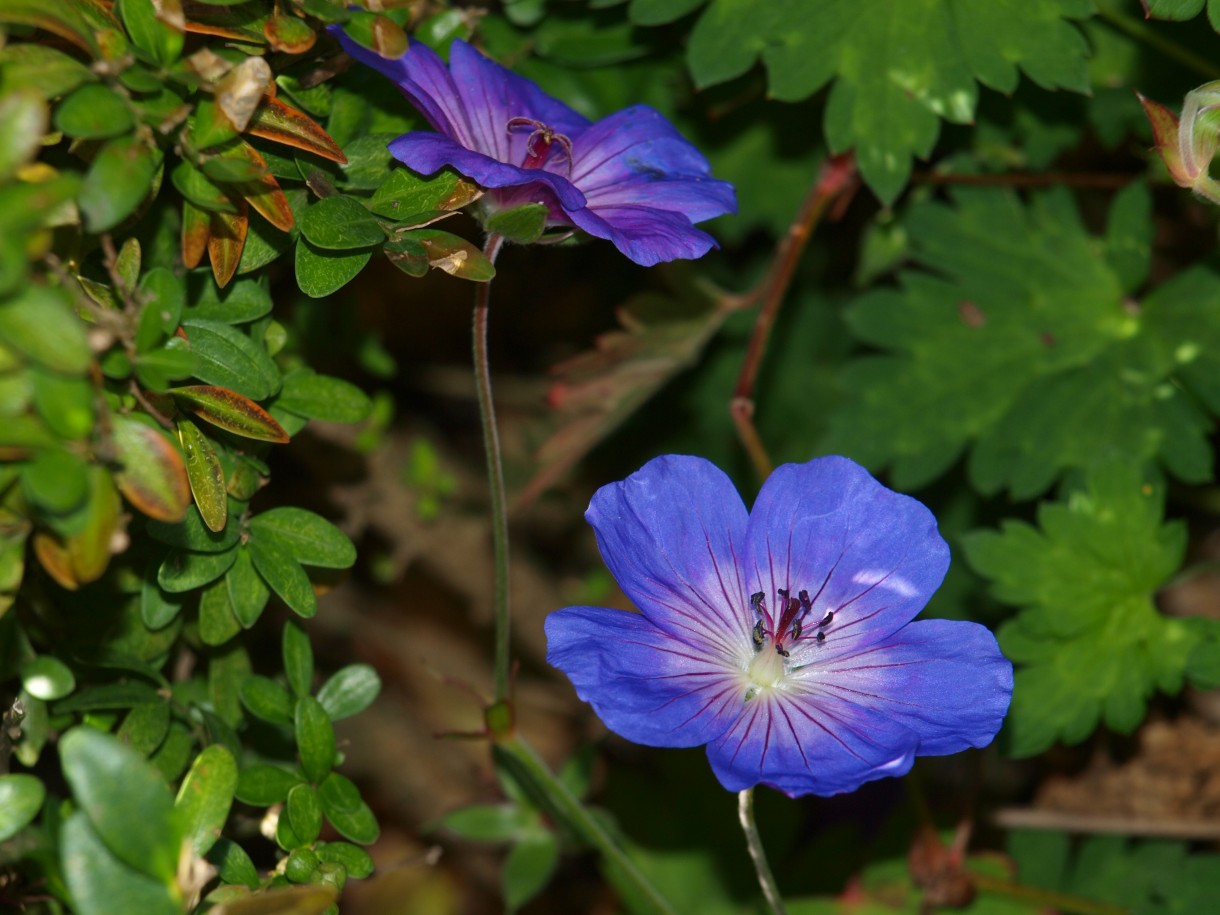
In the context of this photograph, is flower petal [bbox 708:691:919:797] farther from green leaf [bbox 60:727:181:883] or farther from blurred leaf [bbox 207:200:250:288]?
blurred leaf [bbox 207:200:250:288]

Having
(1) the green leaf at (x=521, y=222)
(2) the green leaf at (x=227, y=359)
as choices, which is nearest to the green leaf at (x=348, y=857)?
(2) the green leaf at (x=227, y=359)

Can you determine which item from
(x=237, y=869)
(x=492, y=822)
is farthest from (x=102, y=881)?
(x=492, y=822)

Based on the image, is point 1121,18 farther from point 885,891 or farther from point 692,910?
point 692,910

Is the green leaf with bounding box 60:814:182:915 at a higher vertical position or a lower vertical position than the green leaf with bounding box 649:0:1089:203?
lower

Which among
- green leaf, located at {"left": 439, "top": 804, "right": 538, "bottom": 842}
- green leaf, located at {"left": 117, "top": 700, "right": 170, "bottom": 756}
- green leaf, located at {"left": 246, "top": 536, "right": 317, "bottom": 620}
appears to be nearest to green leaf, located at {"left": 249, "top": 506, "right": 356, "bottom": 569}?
green leaf, located at {"left": 246, "top": 536, "right": 317, "bottom": 620}

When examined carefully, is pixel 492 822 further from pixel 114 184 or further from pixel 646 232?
pixel 114 184

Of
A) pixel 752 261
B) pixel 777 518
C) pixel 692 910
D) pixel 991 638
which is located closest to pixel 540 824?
pixel 692 910
